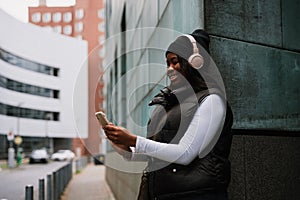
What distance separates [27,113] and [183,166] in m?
A: 53.4

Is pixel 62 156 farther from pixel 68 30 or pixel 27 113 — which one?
pixel 68 30

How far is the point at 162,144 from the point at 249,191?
4.92 feet

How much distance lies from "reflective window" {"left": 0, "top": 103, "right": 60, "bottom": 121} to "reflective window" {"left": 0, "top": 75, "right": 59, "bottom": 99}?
1.94m

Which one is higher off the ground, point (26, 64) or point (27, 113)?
point (26, 64)

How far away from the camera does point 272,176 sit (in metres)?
3.42


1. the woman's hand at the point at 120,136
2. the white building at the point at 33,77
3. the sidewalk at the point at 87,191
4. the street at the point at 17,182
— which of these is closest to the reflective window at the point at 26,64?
the white building at the point at 33,77

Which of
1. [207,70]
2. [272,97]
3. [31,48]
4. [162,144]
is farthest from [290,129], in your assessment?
[31,48]

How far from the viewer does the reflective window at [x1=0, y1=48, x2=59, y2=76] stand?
161ft

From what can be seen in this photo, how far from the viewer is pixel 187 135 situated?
206 cm

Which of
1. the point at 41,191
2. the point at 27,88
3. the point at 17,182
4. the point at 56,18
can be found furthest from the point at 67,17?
the point at 41,191

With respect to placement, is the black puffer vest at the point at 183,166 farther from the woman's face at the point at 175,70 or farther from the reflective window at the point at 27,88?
the reflective window at the point at 27,88

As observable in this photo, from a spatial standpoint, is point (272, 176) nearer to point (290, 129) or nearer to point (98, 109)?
point (290, 129)

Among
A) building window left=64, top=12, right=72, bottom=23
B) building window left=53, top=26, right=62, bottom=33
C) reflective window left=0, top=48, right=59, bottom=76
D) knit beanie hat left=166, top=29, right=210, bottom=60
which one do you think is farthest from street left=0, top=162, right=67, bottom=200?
building window left=53, top=26, right=62, bottom=33

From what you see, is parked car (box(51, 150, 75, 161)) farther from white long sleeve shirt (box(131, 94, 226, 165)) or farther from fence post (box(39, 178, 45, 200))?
white long sleeve shirt (box(131, 94, 226, 165))
